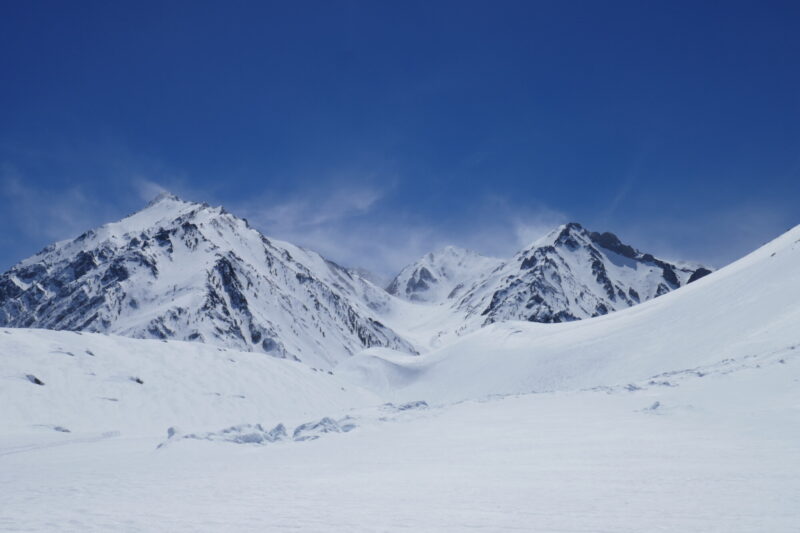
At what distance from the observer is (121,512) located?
25.7ft

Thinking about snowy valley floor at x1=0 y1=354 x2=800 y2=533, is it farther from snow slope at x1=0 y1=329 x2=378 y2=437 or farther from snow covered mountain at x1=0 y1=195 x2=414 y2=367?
snow covered mountain at x1=0 y1=195 x2=414 y2=367

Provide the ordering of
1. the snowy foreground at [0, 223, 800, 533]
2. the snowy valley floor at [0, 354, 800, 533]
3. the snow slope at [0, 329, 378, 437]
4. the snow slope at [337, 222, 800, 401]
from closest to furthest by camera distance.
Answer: the snowy valley floor at [0, 354, 800, 533] → the snowy foreground at [0, 223, 800, 533] → the snow slope at [0, 329, 378, 437] → the snow slope at [337, 222, 800, 401]

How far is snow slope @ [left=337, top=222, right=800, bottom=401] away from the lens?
119 ft

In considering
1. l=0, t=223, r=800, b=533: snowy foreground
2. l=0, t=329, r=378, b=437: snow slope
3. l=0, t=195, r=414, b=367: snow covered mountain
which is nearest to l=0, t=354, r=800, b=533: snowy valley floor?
l=0, t=223, r=800, b=533: snowy foreground

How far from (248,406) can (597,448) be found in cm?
2507

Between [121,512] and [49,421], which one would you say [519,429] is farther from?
[49,421]

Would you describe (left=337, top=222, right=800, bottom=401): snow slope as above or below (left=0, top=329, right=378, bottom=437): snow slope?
above

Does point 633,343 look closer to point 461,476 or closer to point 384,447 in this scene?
point 384,447

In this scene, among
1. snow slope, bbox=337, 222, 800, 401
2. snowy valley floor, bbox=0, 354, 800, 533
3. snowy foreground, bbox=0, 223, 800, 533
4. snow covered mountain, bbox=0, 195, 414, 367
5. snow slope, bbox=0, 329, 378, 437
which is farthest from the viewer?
snow covered mountain, bbox=0, 195, 414, 367

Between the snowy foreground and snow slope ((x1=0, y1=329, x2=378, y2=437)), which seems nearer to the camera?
the snowy foreground

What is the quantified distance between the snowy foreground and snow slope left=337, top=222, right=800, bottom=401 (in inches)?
22.5

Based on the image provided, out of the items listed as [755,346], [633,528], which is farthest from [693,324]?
[633,528]

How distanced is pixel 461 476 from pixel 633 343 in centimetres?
4279

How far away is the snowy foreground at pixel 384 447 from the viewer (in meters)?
7.19
